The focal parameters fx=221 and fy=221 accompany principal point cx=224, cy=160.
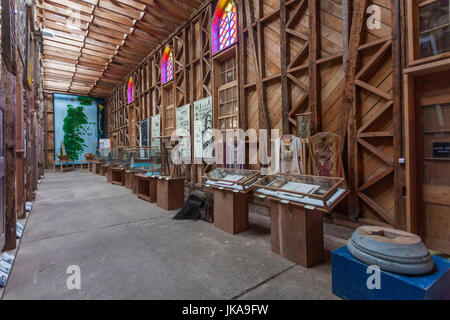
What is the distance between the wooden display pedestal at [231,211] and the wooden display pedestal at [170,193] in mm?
1684

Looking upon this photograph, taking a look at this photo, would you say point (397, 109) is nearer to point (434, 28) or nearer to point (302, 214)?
point (434, 28)

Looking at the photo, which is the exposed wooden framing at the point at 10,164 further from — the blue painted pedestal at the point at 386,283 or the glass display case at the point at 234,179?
the blue painted pedestal at the point at 386,283

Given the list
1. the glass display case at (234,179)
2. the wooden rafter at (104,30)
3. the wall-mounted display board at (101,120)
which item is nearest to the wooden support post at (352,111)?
the glass display case at (234,179)

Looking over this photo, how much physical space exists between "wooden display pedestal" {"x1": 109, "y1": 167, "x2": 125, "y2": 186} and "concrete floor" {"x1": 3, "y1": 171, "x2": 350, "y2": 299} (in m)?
4.13

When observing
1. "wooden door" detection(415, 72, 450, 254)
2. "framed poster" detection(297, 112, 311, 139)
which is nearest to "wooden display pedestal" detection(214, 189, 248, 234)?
"framed poster" detection(297, 112, 311, 139)

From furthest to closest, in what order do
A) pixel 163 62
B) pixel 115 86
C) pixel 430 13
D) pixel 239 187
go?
1. pixel 115 86
2. pixel 163 62
3. pixel 239 187
4. pixel 430 13

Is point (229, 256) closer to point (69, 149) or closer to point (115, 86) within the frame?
point (115, 86)

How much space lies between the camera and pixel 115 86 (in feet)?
49.7

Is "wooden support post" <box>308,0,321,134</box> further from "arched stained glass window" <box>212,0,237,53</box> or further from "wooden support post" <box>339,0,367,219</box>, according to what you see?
"arched stained glass window" <box>212,0,237,53</box>

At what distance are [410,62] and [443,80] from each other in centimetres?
43

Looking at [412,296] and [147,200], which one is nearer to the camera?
[412,296]

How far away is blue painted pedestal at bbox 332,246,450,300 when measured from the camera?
1.59 meters

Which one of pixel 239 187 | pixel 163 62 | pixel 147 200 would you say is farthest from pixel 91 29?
pixel 239 187

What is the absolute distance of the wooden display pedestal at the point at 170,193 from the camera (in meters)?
5.21
